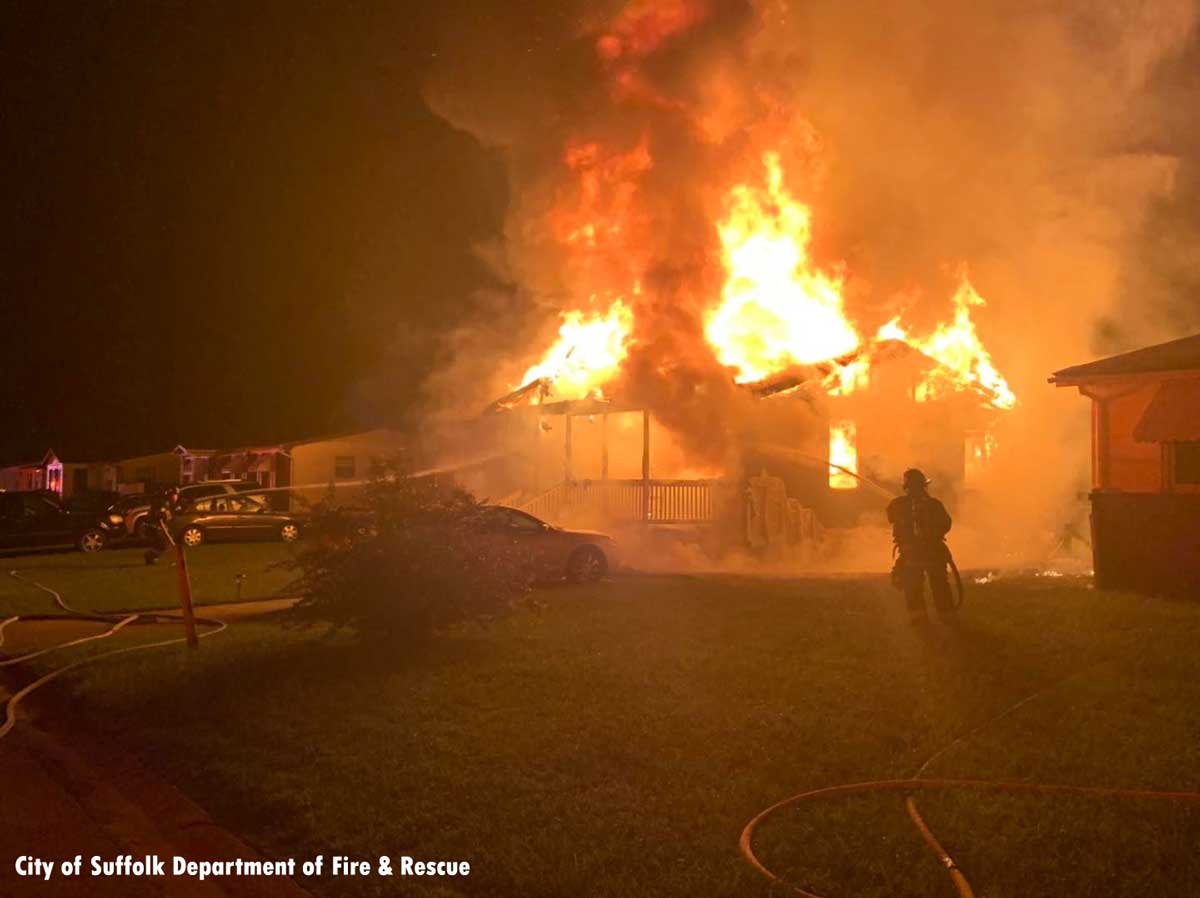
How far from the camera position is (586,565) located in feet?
50.4

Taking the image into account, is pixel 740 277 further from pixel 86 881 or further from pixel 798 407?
pixel 86 881

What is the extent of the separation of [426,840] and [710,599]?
25.8ft

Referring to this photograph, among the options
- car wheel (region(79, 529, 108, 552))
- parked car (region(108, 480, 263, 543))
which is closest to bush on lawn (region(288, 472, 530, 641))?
parked car (region(108, 480, 263, 543))

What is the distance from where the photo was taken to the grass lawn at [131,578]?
14.2 m

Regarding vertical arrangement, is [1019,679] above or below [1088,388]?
below

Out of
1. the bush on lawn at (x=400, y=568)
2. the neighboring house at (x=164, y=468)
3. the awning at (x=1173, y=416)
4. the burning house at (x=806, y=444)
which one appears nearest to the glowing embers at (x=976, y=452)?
the burning house at (x=806, y=444)

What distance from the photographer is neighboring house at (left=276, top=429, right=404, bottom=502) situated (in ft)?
118

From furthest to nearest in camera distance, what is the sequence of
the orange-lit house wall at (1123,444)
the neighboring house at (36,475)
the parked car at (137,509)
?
the neighboring house at (36,475), the parked car at (137,509), the orange-lit house wall at (1123,444)

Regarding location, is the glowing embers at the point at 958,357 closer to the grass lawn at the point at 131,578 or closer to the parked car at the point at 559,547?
the parked car at the point at 559,547

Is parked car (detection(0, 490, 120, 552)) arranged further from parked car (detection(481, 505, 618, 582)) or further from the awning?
the awning

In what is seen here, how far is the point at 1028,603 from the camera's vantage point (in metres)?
11.4

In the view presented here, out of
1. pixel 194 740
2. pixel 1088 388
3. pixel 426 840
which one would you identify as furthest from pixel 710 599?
pixel 426 840

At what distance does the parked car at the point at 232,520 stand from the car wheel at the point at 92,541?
1946 millimetres

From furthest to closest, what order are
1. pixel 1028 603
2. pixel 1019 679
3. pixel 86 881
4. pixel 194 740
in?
pixel 1028 603, pixel 1019 679, pixel 194 740, pixel 86 881
